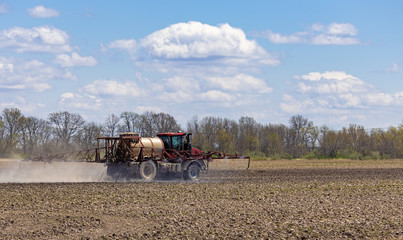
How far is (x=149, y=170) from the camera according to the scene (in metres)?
30.0

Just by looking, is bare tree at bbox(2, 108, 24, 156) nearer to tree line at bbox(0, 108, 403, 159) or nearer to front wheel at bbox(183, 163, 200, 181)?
tree line at bbox(0, 108, 403, 159)

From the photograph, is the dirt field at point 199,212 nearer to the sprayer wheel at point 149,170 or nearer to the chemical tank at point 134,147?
the sprayer wheel at point 149,170

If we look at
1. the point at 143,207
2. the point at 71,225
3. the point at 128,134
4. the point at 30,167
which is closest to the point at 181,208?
the point at 143,207

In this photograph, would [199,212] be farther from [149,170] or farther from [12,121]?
[12,121]

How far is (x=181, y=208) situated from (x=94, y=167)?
46.8 feet

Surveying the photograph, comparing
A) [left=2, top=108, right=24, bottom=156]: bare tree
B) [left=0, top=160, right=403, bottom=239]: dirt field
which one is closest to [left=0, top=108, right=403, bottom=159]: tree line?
[left=2, top=108, right=24, bottom=156]: bare tree

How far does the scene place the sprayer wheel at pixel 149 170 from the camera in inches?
1168

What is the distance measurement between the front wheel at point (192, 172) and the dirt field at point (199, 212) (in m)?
5.35

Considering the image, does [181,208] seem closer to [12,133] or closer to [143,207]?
[143,207]

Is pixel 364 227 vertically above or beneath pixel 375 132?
beneath

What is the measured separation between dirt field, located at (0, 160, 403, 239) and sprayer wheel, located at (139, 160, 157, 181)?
390cm

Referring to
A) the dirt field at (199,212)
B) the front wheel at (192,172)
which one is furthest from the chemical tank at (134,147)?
the dirt field at (199,212)

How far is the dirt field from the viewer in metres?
14.4

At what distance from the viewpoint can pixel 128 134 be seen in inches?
1190
